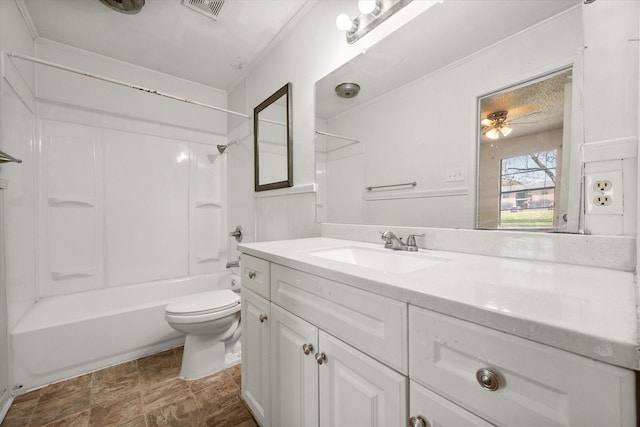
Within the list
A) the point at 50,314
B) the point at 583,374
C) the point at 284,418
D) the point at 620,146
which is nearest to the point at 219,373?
the point at 284,418

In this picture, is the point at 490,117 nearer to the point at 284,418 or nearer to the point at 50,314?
the point at 284,418

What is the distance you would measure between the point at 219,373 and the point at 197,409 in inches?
12.6

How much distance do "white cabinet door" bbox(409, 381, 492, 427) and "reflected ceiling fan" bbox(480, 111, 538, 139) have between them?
2.88ft

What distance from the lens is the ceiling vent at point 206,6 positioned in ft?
5.36

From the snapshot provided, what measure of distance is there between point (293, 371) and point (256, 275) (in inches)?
16.5

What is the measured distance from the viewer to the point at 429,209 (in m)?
1.16

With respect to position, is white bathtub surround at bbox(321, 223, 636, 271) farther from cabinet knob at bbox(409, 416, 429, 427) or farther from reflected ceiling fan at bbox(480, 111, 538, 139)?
cabinet knob at bbox(409, 416, 429, 427)

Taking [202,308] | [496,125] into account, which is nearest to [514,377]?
[496,125]

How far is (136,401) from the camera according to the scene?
147 cm

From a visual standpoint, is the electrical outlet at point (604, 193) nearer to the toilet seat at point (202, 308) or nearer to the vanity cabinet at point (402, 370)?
the vanity cabinet at point (402, 370)

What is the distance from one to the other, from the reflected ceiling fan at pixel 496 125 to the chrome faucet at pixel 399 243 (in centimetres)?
47

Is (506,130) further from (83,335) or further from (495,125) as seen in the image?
(83,335)

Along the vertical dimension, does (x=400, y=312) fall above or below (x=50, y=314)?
above

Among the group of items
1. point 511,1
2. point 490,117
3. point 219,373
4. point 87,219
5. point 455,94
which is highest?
point 511,1
